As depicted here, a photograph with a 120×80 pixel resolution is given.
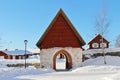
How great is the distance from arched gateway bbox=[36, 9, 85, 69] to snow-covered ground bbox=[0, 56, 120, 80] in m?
2.67

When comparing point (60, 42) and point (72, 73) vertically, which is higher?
point (60, 42)

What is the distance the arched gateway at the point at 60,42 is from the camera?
33.3 metres

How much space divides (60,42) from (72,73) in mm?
8137

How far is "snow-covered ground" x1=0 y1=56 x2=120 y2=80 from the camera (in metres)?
20.5

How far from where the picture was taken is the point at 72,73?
2608cm

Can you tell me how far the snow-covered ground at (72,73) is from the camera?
20.5m

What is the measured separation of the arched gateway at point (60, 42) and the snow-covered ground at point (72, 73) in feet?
8.77

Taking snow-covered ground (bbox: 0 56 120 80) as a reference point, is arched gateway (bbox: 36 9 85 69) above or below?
above

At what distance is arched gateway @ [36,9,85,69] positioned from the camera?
33.3 metres

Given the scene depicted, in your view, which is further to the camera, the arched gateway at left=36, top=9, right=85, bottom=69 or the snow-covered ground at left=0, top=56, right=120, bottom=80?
the arched gateway at left=36, top=9, right=85, bottom=69

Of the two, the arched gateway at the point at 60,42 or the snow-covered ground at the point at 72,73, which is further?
the arched gateway at the point at 60,42

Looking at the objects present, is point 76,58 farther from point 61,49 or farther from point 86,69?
point 86,69

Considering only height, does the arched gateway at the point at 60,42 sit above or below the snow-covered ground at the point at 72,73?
above

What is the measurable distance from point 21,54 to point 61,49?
5711 centimetres
